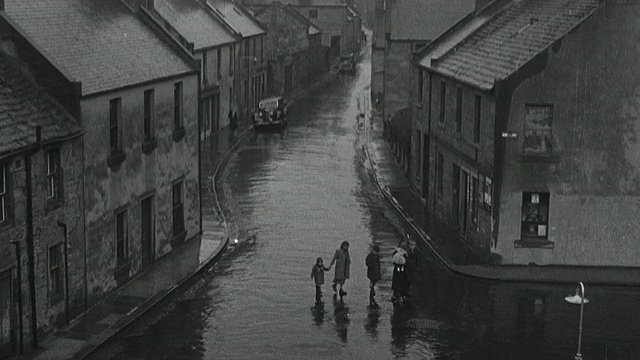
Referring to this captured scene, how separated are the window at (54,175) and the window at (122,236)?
4007mm

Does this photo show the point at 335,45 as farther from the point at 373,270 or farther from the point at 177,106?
the point at 373,270

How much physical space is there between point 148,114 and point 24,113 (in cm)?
711

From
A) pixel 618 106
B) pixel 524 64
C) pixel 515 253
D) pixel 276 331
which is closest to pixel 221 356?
pixel 276 331

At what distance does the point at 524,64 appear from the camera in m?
28.9

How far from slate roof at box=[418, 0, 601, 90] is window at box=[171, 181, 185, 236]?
10796 millimetres

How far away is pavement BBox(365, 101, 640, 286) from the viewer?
1118 inches

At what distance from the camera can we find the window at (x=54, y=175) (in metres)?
22.7

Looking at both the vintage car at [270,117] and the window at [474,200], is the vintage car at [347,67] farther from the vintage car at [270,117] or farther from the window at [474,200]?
the window at [474,200]

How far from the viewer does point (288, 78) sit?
3415 inches

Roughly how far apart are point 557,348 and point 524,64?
1013 cm

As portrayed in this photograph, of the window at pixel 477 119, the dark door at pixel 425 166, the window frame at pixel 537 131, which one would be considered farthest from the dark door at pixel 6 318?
the dark door at pixel 425 166

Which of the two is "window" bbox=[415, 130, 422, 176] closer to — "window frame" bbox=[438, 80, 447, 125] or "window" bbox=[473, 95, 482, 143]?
"window frame" bbox=[438, 80, 447, 125]

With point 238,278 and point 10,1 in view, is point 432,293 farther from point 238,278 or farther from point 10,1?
point 10,1

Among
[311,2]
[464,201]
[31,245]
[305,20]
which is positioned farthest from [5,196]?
[311,2]
